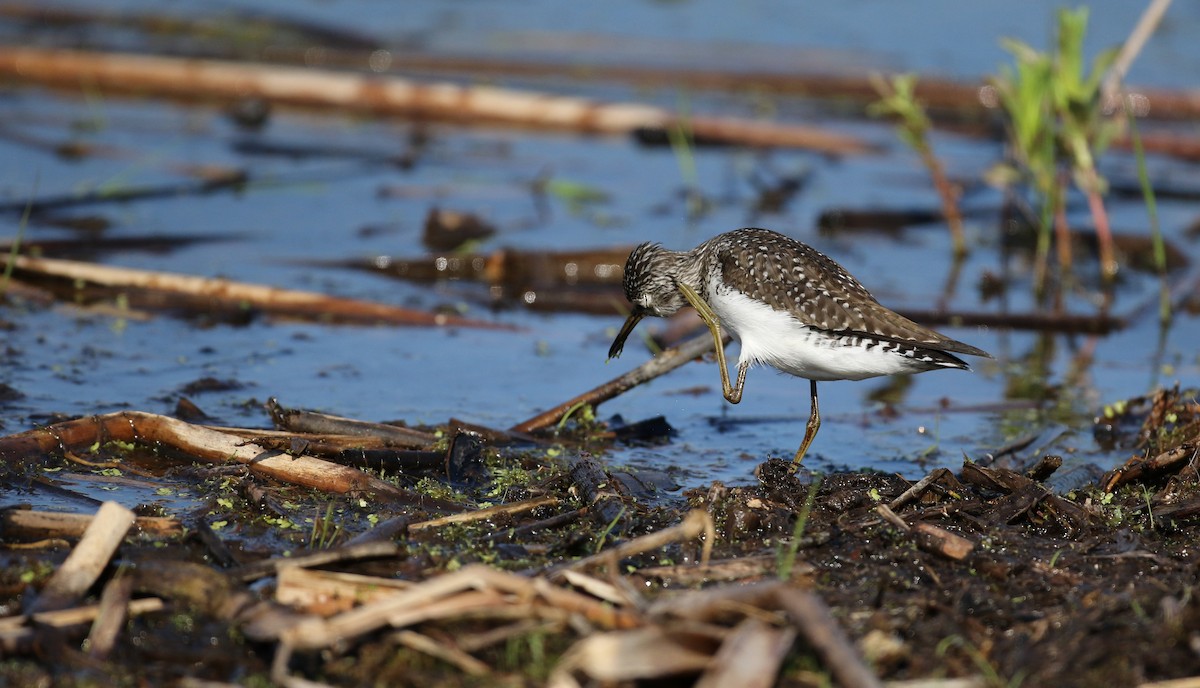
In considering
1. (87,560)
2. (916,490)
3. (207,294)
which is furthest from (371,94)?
(87,560)

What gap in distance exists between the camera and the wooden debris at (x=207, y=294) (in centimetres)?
713

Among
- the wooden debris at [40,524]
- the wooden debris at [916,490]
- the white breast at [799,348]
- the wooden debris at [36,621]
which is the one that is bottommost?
the wooden debris at [36,621]

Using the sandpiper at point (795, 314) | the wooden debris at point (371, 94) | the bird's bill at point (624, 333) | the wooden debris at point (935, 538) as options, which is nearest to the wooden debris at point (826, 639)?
the wooden debris at point (935, 538)

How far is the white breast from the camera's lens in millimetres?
5230

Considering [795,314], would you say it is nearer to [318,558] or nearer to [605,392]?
[605,392]

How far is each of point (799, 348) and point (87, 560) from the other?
9.28 feet

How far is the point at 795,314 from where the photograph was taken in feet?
17.6

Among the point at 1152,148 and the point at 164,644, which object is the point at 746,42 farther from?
the point at 164,644

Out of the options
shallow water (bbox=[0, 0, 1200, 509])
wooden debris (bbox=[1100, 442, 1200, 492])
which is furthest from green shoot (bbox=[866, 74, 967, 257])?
wooden debris (bbox=[1100, 442, 1200, 492])

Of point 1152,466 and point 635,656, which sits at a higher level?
point 1152,466

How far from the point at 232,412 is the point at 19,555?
72.9 inches

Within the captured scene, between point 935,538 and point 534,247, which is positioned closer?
point 935,538

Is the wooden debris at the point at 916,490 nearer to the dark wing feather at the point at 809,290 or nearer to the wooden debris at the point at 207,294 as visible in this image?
the dark wing feather at the point at 809,290

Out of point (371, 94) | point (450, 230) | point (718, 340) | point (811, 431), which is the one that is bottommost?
point (811, 431)
